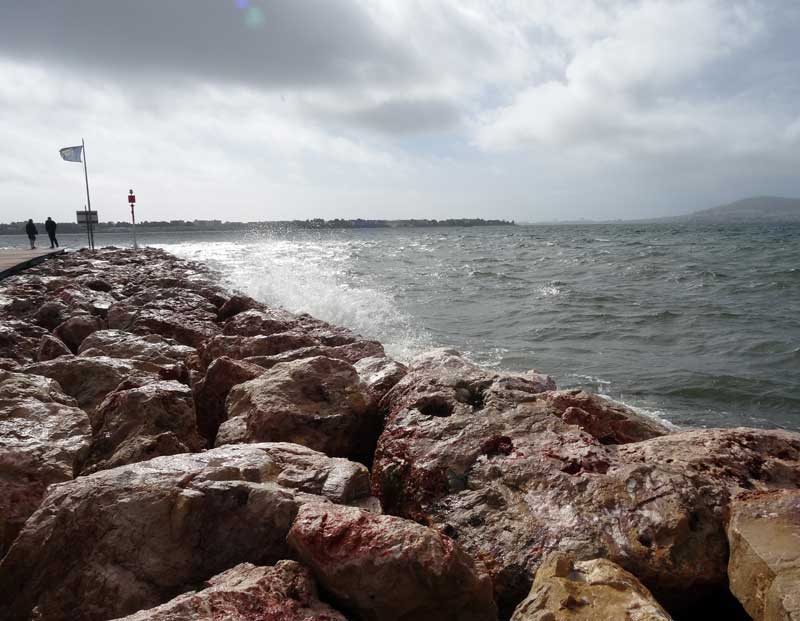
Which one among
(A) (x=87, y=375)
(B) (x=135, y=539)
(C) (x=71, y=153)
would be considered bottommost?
(B) (x=135, y=539)

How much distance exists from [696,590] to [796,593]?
22.1 inches

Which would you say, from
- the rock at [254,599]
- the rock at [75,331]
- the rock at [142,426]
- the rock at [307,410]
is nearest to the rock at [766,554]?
the rock at [254,599]

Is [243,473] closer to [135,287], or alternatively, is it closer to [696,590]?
[696,590]

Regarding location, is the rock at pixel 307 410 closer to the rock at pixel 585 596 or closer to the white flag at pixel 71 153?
the rock at pixel 585 596

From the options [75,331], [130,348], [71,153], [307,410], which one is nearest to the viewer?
[307,410]

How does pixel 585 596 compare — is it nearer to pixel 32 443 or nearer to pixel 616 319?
pixel 32 443

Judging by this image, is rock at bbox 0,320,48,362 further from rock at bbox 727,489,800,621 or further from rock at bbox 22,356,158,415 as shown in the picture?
rock at bbox 727,489,800,621

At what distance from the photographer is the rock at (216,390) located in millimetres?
4445

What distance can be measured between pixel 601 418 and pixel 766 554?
161cm

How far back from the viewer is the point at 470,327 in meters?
12.0

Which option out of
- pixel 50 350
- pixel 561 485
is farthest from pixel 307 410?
pixel 50 350

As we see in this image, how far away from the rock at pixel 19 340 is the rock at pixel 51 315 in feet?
2.38

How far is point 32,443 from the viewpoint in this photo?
10.1ft

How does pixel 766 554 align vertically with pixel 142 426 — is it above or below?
below
